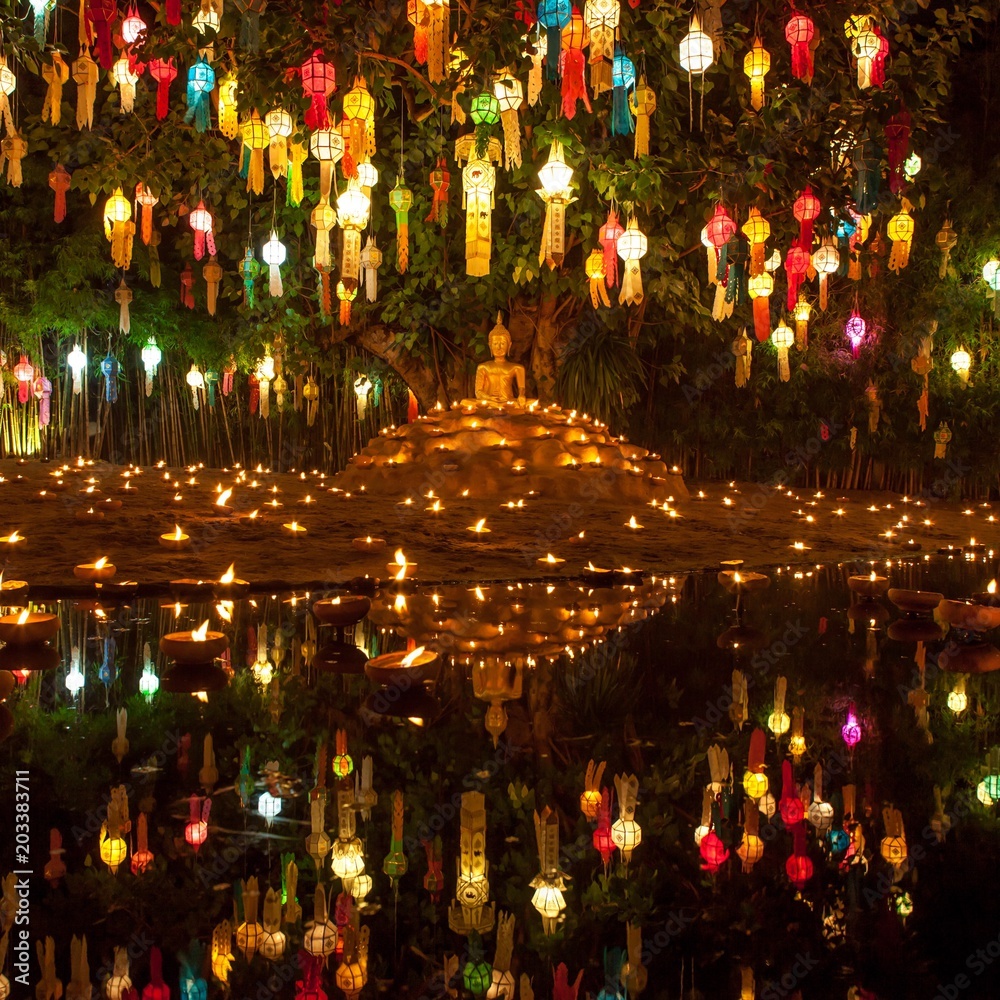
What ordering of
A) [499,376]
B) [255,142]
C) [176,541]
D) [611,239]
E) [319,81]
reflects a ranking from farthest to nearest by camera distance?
[499,376]
[611,239]
[255,142]
[319,81]
[176,541]

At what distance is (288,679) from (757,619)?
132 cm

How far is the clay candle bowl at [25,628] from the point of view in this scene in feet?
6.90

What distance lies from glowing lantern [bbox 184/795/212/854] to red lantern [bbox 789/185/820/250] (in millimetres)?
5442

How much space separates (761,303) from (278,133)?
2767 mm

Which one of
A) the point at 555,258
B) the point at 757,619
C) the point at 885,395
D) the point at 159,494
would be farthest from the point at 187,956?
the point at 885,395

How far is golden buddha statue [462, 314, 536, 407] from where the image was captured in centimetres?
767

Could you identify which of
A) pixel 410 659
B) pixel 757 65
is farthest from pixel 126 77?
pixel 410 659

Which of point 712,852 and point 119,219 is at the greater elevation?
point 119,219

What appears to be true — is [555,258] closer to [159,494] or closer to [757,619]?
[757,619]

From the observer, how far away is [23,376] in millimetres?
9570

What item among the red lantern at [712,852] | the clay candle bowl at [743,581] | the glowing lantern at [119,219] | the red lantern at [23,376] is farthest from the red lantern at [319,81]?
the red lantern at [23,376]

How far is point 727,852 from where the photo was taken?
3.73ft

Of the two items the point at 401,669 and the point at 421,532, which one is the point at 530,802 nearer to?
the point at 401,669

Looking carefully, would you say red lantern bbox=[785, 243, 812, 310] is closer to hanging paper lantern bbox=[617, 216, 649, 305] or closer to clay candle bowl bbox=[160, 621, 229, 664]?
hanging paper lantern bbox=[617, 216, 649, 305]
